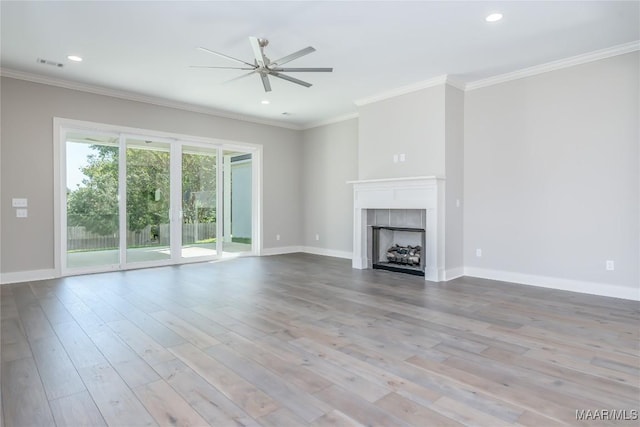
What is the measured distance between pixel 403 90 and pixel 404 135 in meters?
A: 0.70

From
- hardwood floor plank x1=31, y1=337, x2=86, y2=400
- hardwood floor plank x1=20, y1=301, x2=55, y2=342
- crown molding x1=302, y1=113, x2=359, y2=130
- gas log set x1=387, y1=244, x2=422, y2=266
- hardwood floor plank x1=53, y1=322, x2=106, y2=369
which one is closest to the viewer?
hardwood floor plank x1=31, y1=337, x2=86, y2=400

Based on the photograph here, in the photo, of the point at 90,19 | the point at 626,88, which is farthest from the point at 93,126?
Result: the point at 626,88

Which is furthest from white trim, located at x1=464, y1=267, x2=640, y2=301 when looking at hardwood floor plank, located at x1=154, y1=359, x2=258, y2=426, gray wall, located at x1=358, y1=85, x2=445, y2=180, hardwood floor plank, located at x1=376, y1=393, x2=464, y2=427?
hardwood floor plank, located at x1=154, y1=359, x2=258, y2=426

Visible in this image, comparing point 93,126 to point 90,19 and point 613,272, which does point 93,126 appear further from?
point 613,272

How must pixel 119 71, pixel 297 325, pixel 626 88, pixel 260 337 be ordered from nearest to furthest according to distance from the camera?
pixel 260 337, pixel 297 325, pixel 626 88, pixel 119 71

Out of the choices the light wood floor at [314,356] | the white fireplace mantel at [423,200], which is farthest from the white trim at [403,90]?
the light wood floor at [314,356]

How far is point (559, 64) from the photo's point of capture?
457 cm

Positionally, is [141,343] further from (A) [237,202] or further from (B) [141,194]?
(A) [237,202]

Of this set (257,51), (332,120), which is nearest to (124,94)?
(257,51)

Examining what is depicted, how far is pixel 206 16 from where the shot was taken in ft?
11.5

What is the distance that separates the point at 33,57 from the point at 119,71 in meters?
0.94
